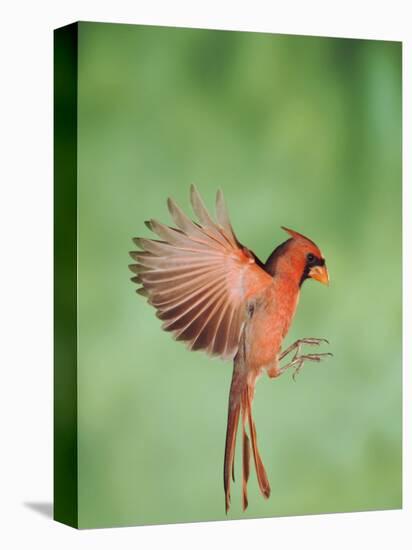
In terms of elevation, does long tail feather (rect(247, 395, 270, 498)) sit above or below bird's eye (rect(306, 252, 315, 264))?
below

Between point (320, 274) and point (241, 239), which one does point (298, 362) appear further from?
point (241, 239)

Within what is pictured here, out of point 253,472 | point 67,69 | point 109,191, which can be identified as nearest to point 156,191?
point 109,191

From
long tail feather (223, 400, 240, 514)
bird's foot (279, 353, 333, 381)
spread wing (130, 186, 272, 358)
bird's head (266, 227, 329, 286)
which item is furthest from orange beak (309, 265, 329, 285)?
long tail feather (223, 400, 240, 514)

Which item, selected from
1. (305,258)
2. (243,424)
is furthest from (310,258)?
(243,424)

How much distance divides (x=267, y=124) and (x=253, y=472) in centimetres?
177

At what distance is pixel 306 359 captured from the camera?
27.0 feet

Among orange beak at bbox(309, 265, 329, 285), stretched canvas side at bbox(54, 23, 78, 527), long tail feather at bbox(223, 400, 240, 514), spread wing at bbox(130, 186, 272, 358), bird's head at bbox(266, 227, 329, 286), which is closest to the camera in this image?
stretched canvas side at bbox(54, 23, 78, 527)

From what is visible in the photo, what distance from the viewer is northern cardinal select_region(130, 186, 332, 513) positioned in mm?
7887

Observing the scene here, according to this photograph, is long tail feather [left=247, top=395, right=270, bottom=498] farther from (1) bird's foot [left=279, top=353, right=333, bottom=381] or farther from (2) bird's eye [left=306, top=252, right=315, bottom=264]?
(2) bird's eye [left=306, top=252, right=315, bottom=264]

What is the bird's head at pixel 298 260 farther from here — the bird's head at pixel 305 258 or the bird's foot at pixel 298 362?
the bird's foot at pixel 298 362

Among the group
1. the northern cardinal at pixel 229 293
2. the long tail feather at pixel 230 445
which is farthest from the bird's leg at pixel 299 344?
the long tail feather at pixel 230 445

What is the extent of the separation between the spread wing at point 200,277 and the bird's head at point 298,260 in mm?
98

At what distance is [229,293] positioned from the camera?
8.04 metres

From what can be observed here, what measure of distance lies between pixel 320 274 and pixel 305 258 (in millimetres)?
132
